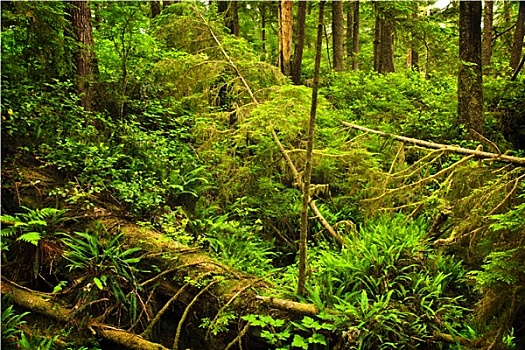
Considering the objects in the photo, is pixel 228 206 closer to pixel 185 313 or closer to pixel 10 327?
pixel 185 313

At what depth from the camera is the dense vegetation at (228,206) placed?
418cm

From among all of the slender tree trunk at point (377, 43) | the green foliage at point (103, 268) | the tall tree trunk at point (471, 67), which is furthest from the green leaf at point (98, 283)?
the slender tree trunk at point (377, 43)

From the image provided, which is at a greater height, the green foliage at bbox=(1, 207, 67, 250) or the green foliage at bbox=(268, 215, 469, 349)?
the green foliage at bbox=(1, 207, 67, 250)

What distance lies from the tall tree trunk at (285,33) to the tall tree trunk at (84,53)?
161 inches

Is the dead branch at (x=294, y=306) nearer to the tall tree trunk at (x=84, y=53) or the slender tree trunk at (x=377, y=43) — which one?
the tall tree trunk at (x=84, y=53)

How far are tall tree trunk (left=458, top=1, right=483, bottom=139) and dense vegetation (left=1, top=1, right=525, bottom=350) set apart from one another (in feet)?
0.66

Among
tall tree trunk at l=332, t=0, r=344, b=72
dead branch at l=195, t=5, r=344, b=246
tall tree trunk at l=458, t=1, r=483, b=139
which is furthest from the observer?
tall tree trunk at l=332, t=0, r=344, b=72

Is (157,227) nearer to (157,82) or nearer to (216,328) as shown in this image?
(216,328)

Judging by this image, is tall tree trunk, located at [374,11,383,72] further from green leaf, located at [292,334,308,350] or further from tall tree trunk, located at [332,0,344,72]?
green leaf, located at [292,334,308,350]

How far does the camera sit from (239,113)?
636 cm

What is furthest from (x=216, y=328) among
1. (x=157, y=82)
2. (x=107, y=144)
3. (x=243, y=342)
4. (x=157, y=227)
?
(x=157, y=82)

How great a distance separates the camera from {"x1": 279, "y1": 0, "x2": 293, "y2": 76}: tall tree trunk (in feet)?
29.9

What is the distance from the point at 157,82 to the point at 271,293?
14.8 ft

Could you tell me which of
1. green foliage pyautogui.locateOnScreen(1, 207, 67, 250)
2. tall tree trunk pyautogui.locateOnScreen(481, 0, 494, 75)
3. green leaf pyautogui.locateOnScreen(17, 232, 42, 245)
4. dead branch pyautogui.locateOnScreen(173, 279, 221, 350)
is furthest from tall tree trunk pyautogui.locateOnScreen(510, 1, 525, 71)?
green leaf pyautogui.locateOnScreen(17, 232, 42, 245)
